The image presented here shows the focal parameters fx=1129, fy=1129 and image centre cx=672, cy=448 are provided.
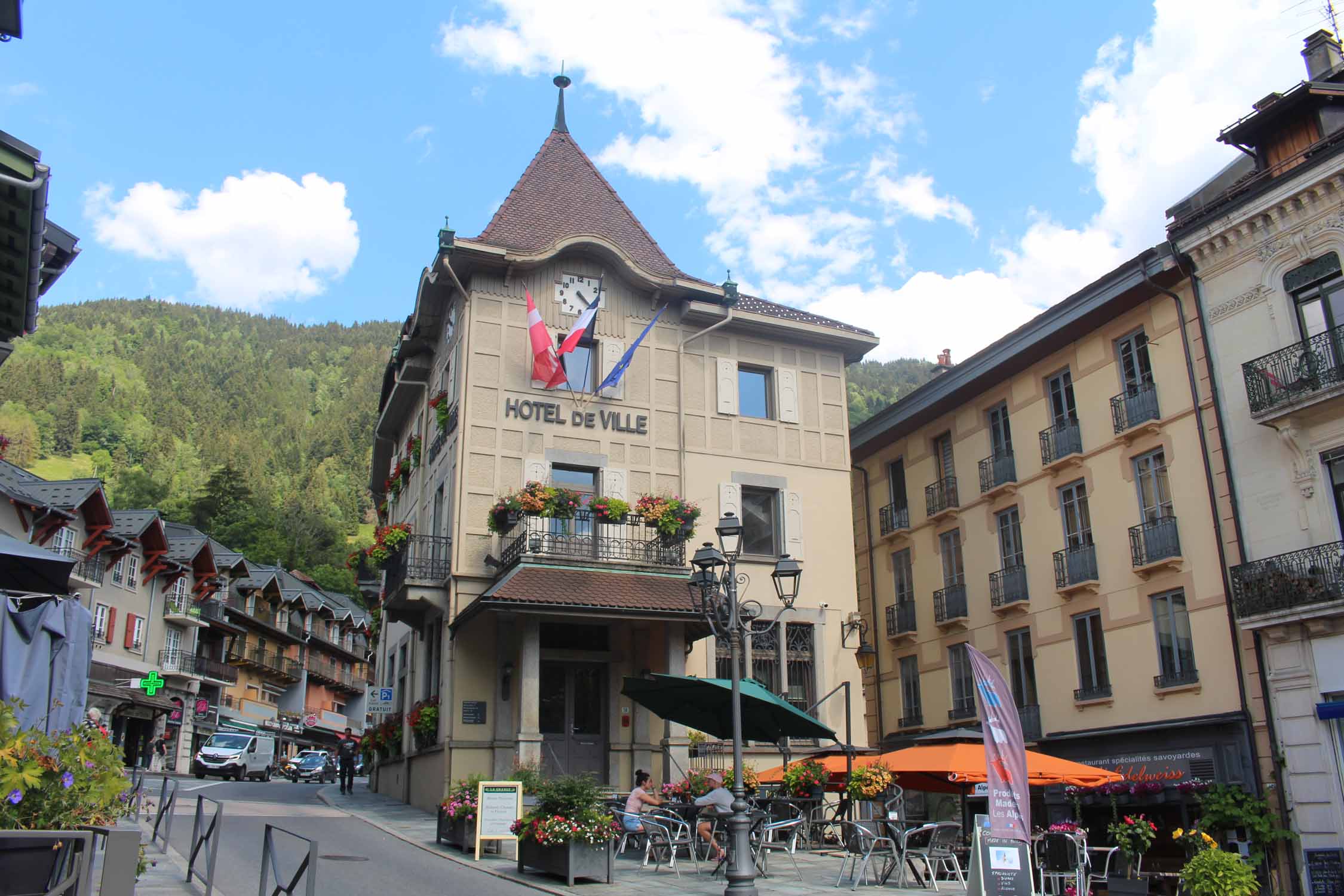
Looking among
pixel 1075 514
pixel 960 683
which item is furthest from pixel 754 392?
pixel 960 683

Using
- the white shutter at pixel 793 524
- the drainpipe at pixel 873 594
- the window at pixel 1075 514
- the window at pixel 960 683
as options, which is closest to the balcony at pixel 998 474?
the window at pixel 1075 514

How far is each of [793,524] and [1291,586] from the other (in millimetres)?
9664

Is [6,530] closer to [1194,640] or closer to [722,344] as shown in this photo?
[722,344]

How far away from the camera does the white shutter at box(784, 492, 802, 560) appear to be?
24.4 metres

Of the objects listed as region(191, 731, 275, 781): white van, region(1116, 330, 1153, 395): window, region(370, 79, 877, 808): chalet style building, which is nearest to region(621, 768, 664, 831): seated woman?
region(370, 79, 877, 808): chalet style building

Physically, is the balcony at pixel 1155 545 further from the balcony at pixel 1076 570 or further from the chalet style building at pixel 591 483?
the chalet style building at pixel 591 483

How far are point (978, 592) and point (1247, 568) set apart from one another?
26.1ft

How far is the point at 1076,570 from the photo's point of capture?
23.9 m

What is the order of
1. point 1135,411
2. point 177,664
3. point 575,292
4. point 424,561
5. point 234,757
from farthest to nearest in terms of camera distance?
point 177,664
point 234,757
point 575,292
point 1135,411
point 424,561

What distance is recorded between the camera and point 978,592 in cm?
2700

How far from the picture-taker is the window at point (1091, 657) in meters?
23.1

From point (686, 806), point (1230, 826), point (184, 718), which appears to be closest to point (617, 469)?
point (686, 806)

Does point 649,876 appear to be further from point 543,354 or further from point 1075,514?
point 1075,514

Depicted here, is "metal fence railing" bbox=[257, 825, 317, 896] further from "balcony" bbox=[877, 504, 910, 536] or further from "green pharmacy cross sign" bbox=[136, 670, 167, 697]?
"balcony" bbox=[877, 504, 910, 536]
